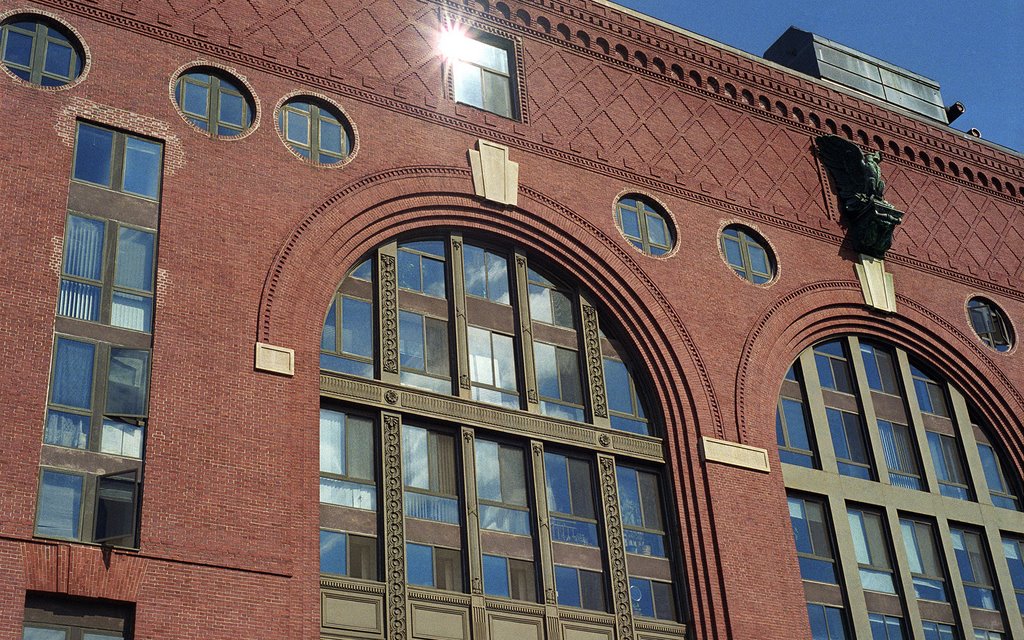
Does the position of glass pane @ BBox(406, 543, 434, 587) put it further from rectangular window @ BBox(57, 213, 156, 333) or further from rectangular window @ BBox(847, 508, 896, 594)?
rectangular window @ BBox(847, 508, 896, 594)

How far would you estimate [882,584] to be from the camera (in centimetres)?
2856

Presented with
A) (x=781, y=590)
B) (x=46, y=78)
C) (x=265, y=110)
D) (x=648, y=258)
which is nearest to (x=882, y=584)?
(x=781, y=590)

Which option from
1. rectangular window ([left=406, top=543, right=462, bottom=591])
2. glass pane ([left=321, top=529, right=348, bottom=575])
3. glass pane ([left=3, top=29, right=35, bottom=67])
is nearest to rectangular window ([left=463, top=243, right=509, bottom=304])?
rectangular window ([left=406, top=543, right=462, bottom=591])

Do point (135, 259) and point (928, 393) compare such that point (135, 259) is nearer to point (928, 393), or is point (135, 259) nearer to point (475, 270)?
point (475, 270)

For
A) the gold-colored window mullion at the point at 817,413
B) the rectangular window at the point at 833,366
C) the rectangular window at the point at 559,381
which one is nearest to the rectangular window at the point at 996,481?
the rectangular window at the point at 833,366

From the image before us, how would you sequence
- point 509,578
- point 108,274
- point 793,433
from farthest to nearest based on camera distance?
point 793,433 → point 509,578 → point 108,274

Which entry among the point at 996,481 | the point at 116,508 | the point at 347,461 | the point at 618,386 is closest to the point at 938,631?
the point at 996,481

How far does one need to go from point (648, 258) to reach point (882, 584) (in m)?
8.29

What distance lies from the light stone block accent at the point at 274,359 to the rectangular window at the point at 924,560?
46.2 ft

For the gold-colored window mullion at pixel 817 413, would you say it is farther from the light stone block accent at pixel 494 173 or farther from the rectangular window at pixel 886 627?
the light stone block accent at pixel 494 173

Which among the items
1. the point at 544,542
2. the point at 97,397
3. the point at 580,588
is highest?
the point at 97,397

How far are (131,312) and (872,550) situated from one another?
15953 mm

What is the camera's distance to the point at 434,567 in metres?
23.3

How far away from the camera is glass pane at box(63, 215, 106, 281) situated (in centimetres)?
2212
